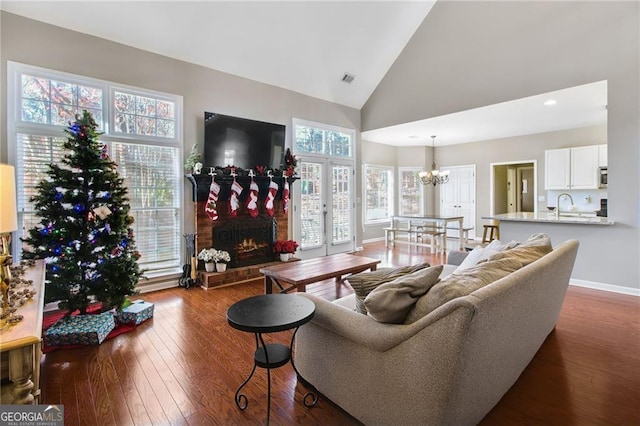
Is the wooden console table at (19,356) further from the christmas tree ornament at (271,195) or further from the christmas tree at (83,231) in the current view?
the christmas tree ornament at (271,195)

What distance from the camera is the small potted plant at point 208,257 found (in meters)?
4.52

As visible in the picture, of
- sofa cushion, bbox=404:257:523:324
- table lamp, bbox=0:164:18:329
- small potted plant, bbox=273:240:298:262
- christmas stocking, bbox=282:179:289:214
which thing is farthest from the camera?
christmas stocking, bbox=282:179:289:214

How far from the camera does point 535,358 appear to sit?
2529 millimetres

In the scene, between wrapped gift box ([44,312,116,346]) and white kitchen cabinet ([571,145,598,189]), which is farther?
white kitchen cabinet ([571,145,598,189])

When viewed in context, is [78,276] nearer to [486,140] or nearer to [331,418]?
[331,418]

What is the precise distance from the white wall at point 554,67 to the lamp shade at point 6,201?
5853mm

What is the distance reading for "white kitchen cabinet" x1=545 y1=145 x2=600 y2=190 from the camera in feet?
21.4

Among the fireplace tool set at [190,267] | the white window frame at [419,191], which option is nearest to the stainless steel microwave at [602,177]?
the white window frame at [419,191]

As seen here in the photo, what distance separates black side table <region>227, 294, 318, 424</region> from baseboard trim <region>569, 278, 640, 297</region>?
4.40m

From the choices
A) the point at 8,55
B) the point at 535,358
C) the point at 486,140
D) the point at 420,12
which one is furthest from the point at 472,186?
the point at 8,55

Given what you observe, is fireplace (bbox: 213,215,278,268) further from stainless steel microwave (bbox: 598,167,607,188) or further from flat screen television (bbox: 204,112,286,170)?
stainless steel microwave (bbox: 598,167,607,188)

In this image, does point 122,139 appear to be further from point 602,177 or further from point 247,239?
point 602,177

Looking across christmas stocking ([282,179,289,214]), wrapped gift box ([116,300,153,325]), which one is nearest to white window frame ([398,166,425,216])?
christmas stocking ([282,179,289,214])

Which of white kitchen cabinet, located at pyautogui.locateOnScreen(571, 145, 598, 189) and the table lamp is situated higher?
white kitchen cabinet, located at pyautogui.locateOnScreen(571, 145, 598, 189)
